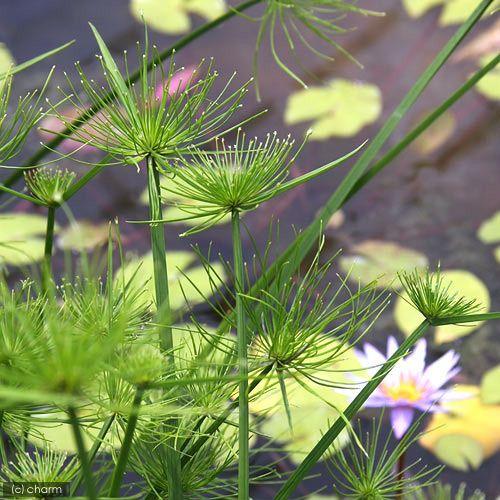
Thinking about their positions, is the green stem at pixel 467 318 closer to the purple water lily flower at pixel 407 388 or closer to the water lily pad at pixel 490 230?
the purple water lily flower at pixel 407 388

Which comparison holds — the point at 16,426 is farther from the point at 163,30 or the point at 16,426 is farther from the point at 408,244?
the point at 163,30

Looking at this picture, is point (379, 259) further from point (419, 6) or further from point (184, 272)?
point (419, 6)

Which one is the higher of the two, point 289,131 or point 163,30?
point 163,30

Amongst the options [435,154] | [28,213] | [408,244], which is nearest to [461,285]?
[408,244]

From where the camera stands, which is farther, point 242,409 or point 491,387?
point 491,387

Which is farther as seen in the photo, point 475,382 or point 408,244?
point 408,244

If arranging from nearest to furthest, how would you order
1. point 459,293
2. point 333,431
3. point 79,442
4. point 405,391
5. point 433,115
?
1. point 79,442
2. point 333,431
3. point 433,115
4. point 405,391
5. point 459,293

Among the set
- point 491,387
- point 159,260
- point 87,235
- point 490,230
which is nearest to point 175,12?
point 87,235
